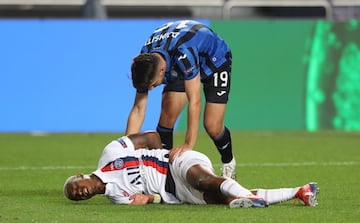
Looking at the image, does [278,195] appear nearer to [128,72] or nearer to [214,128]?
[214,128]

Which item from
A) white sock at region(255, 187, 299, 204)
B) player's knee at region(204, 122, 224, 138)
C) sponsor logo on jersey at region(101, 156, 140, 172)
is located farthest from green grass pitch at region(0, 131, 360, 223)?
player's knee at region(204, 122, 224, 138)

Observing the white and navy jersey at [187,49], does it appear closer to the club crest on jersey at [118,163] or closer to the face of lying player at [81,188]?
the club crest on jersey at [118,163]

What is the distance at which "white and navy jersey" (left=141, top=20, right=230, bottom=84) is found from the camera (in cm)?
927

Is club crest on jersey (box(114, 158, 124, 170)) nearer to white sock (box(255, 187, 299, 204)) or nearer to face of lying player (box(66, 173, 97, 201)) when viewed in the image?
face of lying player (box(66, 173, 97, 201))

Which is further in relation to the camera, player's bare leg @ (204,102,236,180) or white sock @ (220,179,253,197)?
player's bare leg @ (204,102,236,180)

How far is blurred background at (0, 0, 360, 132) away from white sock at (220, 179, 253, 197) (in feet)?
33.8

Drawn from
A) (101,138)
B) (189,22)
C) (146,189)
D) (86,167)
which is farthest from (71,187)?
(101,138)

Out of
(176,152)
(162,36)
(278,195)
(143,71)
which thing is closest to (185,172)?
(176,152)

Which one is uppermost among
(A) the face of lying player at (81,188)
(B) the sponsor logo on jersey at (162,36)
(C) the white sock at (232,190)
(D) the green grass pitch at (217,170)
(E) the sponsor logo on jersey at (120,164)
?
(B) the sponsor logo on jersey at (162,36)

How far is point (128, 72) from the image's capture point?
19.0 m

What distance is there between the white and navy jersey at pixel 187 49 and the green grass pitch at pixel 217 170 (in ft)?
3.84

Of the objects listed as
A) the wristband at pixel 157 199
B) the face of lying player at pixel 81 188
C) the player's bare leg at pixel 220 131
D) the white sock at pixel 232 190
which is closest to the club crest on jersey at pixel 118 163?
the face of lying player at pixel 81 188

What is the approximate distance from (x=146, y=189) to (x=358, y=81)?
1115 centimetres

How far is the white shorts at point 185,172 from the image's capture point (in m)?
8.69
